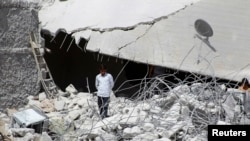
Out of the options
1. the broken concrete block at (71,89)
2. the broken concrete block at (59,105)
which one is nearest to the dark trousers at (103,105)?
the broken concrete block at (59,105)

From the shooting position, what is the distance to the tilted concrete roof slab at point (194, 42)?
1006cm

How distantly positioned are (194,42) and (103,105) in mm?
2161

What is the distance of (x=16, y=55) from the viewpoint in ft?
36.0

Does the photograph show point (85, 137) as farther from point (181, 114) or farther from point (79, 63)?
point (79, 63)

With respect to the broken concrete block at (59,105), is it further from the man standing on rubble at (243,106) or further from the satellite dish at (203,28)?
the man standing on rubble at (243,106)

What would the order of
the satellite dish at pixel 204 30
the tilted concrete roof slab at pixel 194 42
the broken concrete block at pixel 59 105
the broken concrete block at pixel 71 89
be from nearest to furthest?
the tilted concrete roof slab at pixel 194 42 → the satellite dish at pixel 204 30 → the broken concrete block at pixel 59 105 → the broken concrete block at pixel 71 89

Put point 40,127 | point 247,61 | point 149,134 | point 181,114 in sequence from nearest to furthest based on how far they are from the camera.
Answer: point 149,134, point 181,114, point 40,127, point 247,61

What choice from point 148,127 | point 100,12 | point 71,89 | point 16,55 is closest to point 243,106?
point 148,127

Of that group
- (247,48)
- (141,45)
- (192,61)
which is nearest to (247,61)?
(247,48)

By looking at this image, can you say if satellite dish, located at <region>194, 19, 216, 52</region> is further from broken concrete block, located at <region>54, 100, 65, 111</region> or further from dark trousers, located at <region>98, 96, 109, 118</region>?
broken concrete block, located at <region>54, 100, 65, 111</region>

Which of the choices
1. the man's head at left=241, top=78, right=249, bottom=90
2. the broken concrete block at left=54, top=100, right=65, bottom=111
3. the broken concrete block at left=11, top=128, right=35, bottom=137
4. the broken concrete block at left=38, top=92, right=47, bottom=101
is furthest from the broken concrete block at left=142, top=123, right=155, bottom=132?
the broken concrete block at left=38, top=92, right=47, bottom=101

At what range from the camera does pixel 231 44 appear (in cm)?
1014

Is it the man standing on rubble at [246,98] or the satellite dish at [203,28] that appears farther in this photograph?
the satellite dish at [203,28]

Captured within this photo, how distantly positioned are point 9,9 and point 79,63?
2.40m
